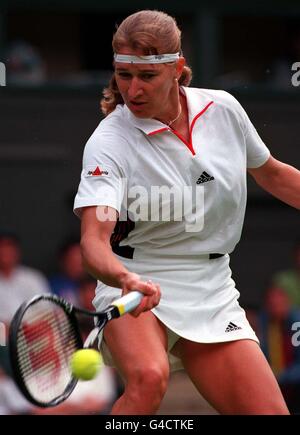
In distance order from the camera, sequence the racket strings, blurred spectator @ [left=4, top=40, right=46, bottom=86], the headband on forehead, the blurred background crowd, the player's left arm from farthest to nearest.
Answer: blurred spectator @ [left=4, top=40, right=46, bottom=86]
the blurred background crowd
the player's left arm
the headband on forehead
the racket strings

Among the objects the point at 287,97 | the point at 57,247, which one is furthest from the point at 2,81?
the point at 287,97

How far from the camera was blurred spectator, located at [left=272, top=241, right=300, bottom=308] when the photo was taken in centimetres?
963

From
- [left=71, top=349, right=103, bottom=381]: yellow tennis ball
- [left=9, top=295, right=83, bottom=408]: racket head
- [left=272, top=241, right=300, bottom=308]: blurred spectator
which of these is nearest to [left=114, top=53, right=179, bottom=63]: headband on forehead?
[left=9, top=295, right=83, bottom=408]: racket head

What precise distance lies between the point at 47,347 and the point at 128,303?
1.42 feet

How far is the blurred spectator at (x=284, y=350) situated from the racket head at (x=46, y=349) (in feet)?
15.5

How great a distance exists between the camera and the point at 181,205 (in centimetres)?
470

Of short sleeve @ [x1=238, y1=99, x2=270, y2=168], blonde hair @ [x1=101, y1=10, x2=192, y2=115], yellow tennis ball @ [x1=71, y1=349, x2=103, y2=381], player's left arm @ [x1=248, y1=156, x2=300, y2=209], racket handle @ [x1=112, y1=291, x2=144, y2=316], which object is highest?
blonde hair @ [x1=101, y1=10, x2=192, y2=115]

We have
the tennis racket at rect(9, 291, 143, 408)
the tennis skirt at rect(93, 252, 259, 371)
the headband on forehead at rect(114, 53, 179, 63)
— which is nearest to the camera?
the tennis racket at rect(9, 291, 143, 408)

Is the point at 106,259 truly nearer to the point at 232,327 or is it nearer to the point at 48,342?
the point at 48,342

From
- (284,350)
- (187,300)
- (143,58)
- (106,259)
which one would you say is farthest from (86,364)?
(284,350)

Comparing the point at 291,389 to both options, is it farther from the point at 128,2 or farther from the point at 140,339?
the point at 140,339

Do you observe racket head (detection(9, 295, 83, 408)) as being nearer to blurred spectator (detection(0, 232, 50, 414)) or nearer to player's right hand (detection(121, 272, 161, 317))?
player's right hand (detection(121, 272, 161, 317))

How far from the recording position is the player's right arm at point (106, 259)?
4.22 metres

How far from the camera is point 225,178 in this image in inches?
189
